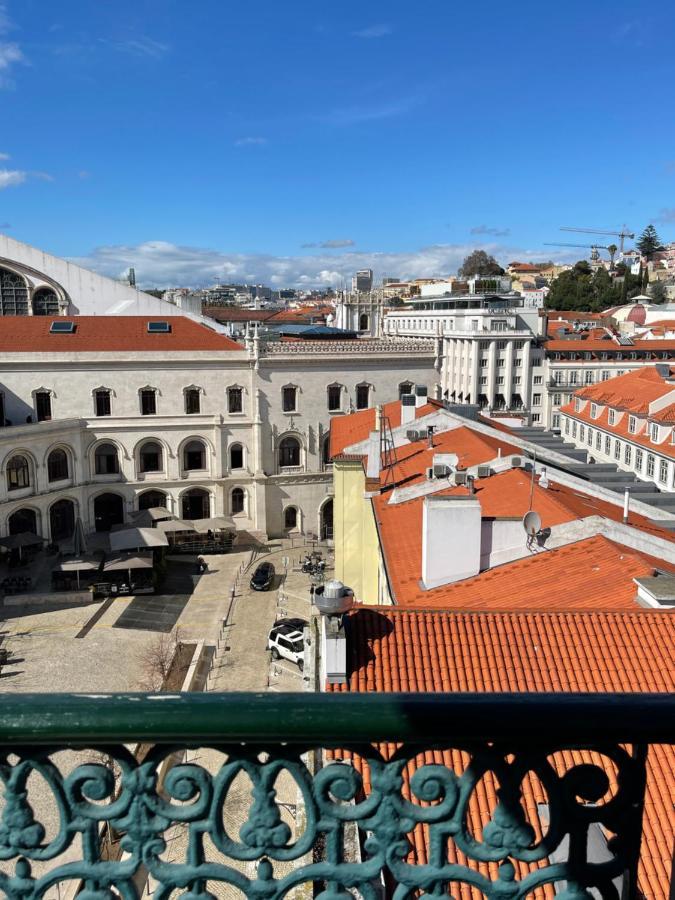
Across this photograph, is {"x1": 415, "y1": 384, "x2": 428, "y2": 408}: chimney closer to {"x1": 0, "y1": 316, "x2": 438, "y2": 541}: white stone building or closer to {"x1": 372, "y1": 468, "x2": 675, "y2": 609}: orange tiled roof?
{"x1": 0, "y1": 316, "x2": 438, "y2": 541}: white stone building

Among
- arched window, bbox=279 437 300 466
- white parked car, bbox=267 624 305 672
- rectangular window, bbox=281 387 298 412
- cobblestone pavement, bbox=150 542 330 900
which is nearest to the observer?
cobblestone pavement, bbox=150 542 330 900

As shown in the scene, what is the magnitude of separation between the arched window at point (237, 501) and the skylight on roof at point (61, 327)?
476 inches

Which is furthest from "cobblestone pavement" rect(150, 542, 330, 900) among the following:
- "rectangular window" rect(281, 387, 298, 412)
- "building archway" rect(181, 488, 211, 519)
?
"rectangular window" rect(281, 387, 298, 412)

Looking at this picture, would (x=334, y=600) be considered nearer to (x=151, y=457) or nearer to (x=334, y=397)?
(x=151, y=457)

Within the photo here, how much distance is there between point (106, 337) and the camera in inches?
1523

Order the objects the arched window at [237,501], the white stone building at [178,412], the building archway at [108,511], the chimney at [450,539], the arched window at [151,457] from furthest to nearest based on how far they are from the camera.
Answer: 1. the arched window at [237,501]
2. the arched window at [151,457]
3. the building archway at [108,511]
4. the white stone building at [178,412]
5. the chimney at [450,539]

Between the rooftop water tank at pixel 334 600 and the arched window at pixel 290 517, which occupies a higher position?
the rooftop water tank at pixel 334 600

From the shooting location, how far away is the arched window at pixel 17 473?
34594 mm

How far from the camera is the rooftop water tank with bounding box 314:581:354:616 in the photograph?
9.84 metres

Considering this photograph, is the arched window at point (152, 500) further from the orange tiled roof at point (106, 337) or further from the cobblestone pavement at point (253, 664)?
the orange tiled roof at point (106, 337)

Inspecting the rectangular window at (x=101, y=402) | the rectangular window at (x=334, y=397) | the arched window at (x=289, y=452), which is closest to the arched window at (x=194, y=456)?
the arched window at (x=289, y=452)

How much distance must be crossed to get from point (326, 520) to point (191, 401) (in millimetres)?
9961

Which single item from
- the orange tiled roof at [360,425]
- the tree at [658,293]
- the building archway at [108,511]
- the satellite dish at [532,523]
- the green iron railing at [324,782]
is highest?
the tree at [658,293]

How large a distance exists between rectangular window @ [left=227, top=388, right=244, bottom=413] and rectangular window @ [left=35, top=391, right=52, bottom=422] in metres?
9.06
